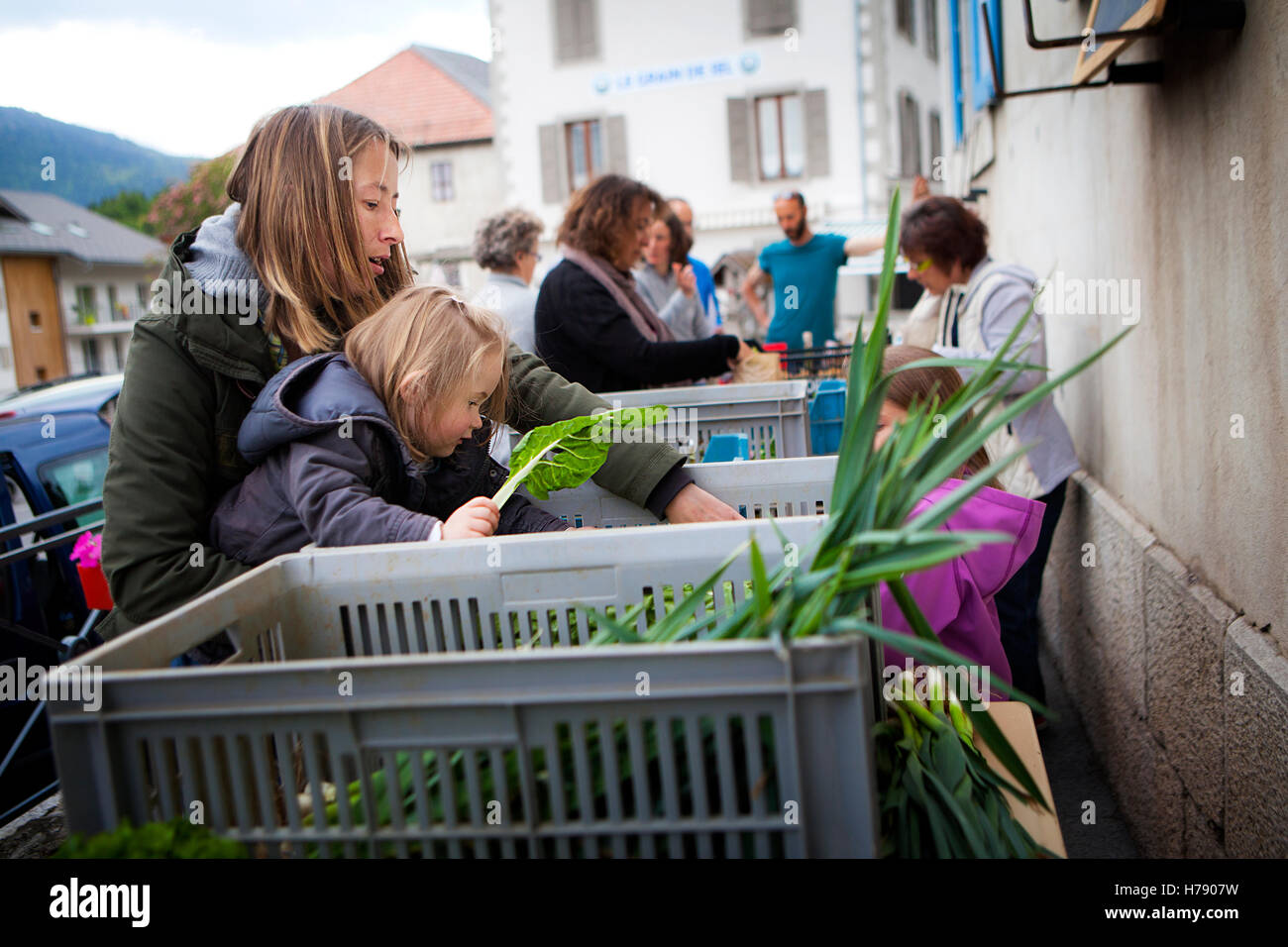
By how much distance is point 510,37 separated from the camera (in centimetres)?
2877

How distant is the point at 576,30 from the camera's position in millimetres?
28219

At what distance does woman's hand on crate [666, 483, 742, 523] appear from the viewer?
7.21ft

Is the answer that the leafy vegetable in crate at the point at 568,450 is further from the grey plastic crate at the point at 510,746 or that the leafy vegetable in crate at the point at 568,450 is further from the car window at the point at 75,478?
the car window at the point at 75,478

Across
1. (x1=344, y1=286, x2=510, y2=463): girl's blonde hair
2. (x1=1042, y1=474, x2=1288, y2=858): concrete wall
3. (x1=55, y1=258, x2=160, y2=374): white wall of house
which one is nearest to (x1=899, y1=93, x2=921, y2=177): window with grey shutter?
(x1=1042, y1=474, x2=1288, y2=858): concrete wall

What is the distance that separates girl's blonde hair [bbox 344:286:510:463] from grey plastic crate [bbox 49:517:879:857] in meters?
0.79

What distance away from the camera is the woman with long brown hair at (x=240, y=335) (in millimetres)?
2002

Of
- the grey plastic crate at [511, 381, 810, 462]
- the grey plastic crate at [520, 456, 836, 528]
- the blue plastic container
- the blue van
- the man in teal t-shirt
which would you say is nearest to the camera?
the grey plastic crate at [520, 456, 836, 528]

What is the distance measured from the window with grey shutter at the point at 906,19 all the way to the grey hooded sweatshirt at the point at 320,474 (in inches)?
1109

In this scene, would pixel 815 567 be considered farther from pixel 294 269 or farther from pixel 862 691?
pixel 294 269

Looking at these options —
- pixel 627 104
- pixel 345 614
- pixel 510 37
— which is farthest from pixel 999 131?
pixel 510 37

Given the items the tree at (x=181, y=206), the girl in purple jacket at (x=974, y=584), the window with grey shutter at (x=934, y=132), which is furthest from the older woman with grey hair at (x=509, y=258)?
the tree at (x=181, y=206)

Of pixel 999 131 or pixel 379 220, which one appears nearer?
pixel 379 220

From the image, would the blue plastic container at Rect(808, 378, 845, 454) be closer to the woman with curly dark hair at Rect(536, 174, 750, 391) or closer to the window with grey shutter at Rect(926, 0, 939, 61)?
the woman with curly dark hair at Rect(536, 174, 750, 391)
